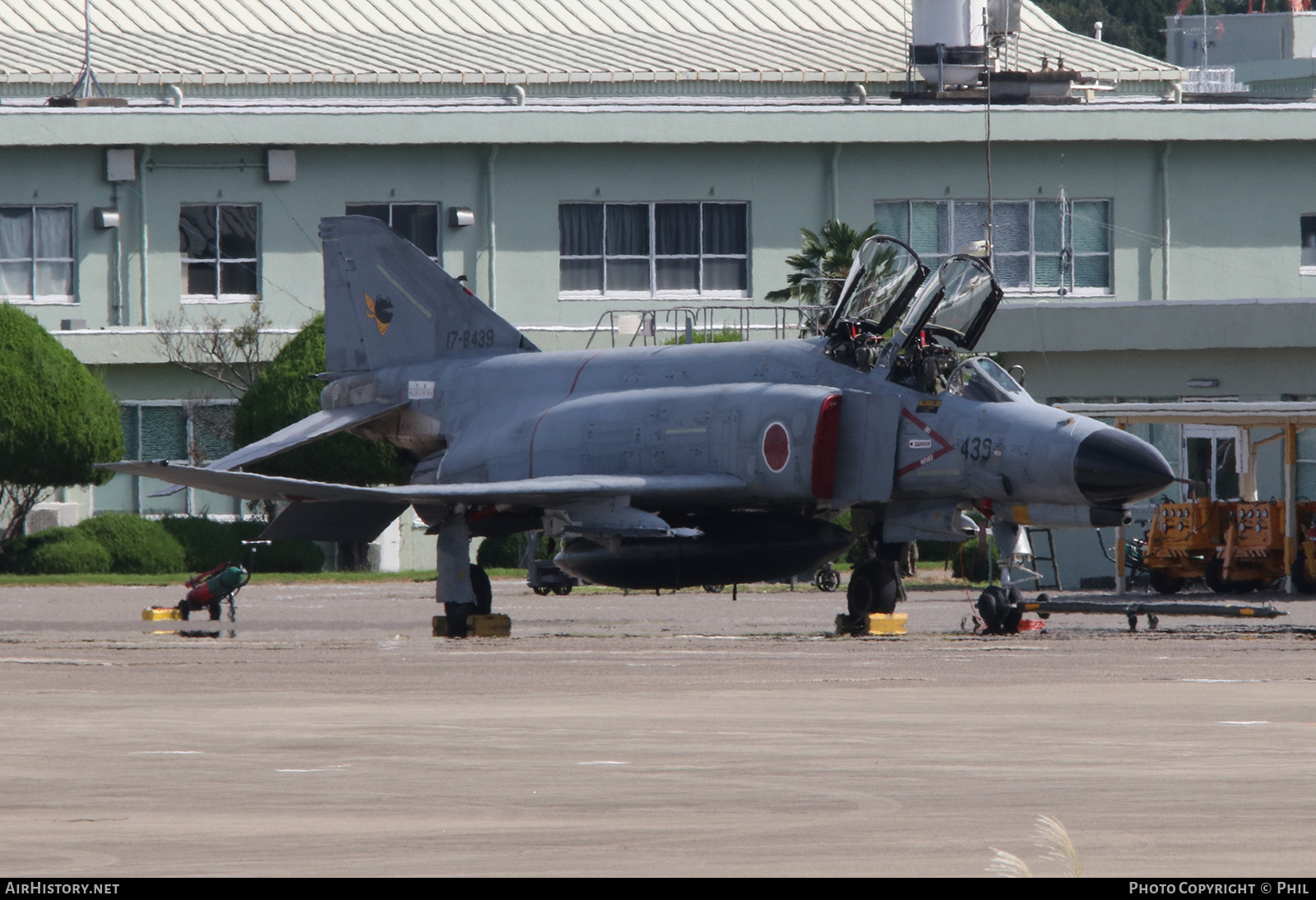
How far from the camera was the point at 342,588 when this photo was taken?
36.2m

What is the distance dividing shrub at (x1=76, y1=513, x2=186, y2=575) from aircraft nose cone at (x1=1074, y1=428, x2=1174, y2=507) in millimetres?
25708

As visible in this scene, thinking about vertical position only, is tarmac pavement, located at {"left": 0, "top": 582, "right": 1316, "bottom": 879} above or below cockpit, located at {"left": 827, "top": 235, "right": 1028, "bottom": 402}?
below

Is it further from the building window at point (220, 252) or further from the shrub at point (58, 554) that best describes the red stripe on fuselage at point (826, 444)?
the building window at point (220, 252)

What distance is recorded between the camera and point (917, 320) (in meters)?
20.8

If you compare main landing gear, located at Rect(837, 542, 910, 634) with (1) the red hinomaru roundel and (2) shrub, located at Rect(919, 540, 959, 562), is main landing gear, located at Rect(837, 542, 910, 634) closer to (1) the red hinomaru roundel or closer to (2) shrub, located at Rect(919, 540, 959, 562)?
(1) the red hinomaru roundel

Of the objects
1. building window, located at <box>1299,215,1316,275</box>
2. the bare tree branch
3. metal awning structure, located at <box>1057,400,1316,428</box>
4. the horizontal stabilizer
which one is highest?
building window, located at <box>1299,215,1316,275</box>

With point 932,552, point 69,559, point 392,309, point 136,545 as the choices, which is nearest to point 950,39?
point 932,552

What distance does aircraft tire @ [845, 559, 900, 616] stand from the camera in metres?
21.2

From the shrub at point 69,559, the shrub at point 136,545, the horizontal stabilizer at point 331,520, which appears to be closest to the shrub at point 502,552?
the shrub at point 136,545

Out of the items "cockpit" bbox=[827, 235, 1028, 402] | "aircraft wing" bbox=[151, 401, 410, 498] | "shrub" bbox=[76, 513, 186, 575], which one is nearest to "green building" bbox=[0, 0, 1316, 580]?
"shrub" bbox=[76, 513, 186, 575]

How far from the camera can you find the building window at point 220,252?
47.6m

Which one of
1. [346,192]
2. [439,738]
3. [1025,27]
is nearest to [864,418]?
[439,738]

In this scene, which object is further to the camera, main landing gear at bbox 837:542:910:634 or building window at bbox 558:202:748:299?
building window at bbox 558:202:748:299

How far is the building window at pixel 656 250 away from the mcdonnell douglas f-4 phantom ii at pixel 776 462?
25.6 m
